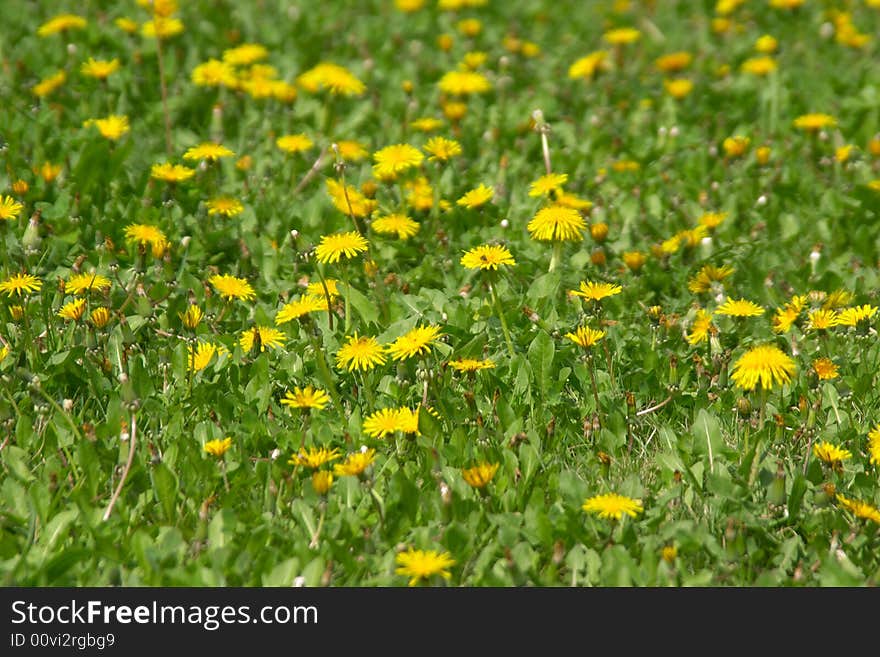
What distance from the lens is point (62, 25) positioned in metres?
5.45

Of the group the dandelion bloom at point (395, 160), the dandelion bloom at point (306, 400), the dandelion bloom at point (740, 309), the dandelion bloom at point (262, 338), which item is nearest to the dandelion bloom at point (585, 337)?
the dandelion bloom at point (740, 309)

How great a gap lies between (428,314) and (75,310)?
100 centimetres

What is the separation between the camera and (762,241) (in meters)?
4.37

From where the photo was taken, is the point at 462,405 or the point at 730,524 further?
the point at 462,405

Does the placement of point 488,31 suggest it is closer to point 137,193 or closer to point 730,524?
point 137,193

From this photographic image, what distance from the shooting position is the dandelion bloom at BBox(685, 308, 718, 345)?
3.50 m

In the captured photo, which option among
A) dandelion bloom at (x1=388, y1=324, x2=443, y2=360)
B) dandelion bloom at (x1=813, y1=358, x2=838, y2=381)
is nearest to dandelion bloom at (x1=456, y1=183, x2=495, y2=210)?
dandelion bloom at (x1=388, y1=324, x2=443, y2=360)

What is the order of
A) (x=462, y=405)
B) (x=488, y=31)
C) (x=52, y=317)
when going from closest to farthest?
(x=462, y=405)
(x=52, y=317)
(x=488, y=31)

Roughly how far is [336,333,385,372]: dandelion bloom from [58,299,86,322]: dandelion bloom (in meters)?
0.71

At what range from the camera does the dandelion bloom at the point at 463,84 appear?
17.3 ft

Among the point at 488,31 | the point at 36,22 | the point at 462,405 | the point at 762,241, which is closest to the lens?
the point at 462,405

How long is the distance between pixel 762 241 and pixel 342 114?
1.94 meters

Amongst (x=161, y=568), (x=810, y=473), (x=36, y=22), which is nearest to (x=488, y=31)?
(x=36, y=22)

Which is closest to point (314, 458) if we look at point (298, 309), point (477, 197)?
point (298, 309)
